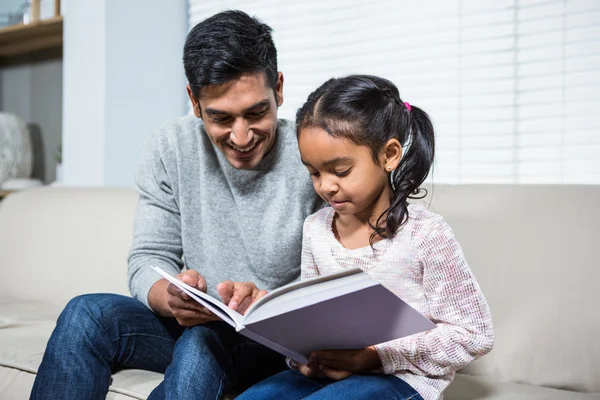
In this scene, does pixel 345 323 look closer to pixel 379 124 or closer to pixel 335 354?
pixel 335 354

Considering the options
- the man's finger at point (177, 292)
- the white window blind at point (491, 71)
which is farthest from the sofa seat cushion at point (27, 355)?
the white window blind at point (491, 71)

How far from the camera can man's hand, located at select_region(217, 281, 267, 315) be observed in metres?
1.00

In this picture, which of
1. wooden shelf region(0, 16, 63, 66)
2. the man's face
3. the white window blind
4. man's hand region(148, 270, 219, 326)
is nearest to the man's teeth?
the man's face

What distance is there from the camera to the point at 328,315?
0.83 m

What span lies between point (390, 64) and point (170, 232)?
1141 millimetres

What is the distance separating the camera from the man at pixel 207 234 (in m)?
1.08

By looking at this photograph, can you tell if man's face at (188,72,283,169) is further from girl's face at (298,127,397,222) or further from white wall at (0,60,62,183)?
white wall at (0,60,62,183)

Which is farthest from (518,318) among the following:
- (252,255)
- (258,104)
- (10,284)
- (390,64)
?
(10,284)

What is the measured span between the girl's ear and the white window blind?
98 centimetres

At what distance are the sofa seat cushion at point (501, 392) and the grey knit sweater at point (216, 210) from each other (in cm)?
40

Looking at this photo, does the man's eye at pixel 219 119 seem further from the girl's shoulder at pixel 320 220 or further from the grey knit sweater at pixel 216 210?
the girl's shoulder at pixel 320 220

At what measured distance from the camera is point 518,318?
4.46 feet

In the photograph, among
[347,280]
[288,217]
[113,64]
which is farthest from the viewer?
[113,64]

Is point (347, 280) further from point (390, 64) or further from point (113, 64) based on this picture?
point (113, 64)
